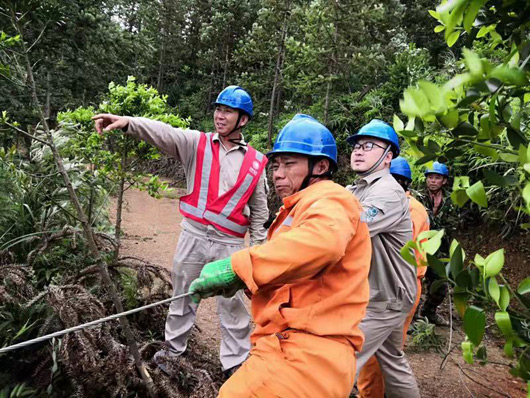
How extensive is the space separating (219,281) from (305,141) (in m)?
0.85

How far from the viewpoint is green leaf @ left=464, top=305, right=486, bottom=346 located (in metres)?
0.93

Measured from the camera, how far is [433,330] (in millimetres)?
5500

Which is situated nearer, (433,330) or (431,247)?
(431,247)

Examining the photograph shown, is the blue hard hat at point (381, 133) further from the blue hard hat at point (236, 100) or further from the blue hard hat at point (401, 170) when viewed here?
the blue hard hat at point (236, 100)

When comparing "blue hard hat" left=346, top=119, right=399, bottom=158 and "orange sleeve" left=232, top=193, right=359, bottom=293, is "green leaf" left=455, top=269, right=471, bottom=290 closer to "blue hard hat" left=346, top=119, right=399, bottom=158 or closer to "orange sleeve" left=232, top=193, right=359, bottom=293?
"orange sleeve" left=232, top=193, right=359, bottom=293

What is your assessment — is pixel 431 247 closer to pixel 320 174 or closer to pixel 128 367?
pixel 320 174

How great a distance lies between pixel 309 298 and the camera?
1845 millimetres

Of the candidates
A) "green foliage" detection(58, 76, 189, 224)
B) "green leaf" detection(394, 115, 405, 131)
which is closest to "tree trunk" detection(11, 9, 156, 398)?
"green foliage" detection(58, 76, 189, 224)

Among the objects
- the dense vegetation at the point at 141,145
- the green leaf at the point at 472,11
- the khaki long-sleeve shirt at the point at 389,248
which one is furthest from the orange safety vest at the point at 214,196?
the green leaf at the point at 472,11

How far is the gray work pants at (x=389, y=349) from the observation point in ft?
9.64

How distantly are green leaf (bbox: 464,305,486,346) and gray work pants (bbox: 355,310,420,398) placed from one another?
2.06m

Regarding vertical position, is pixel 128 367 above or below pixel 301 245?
below

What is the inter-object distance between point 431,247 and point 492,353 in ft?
17.3

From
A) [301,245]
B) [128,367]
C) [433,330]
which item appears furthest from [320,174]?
[433,330]
